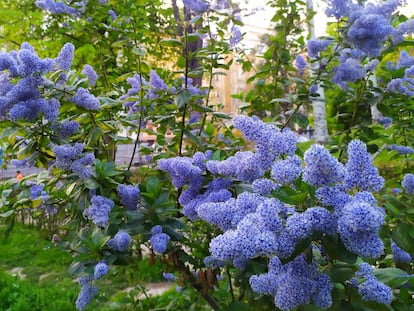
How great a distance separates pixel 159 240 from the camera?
1.50 m

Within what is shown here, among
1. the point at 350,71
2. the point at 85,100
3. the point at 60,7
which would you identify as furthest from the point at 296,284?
the point at 60,7

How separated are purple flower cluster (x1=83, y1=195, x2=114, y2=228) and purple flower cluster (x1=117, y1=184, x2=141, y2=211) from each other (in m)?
0.08

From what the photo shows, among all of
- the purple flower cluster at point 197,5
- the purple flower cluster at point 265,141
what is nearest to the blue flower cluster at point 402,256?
the purple flower cluster at point 265,141

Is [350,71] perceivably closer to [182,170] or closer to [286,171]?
[182,170]

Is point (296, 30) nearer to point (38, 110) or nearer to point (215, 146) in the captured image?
point (215, 146)

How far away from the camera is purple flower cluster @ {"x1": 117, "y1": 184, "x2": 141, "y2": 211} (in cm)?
174

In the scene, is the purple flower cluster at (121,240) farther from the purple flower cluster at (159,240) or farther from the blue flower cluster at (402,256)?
the blue flower cluster at (402,256)

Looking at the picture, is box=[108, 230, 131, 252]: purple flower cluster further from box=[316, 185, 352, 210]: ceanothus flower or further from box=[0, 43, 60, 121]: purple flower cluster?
box=[316, 185, 352, 210]: ceanothus flower

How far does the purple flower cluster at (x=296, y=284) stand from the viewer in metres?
1.01

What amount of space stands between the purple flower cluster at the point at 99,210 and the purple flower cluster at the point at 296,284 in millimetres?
712

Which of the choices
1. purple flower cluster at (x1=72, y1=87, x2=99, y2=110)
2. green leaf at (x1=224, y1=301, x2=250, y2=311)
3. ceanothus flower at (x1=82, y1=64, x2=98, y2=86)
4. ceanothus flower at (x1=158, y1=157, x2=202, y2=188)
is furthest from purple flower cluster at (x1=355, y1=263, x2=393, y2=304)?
ceanothus flower at (x1=82, y1=64, x2=98, y2=86)

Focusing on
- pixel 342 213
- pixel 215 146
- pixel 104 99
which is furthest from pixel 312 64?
pixel 342 213

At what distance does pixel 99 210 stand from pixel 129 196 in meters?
0.16

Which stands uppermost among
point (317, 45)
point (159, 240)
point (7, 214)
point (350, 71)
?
point (317, 45)
